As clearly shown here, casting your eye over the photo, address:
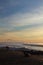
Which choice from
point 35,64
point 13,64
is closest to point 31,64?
point 35,64

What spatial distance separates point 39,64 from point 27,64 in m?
2.14

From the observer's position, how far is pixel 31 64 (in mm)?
23719

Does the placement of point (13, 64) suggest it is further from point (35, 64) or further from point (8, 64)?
point (35, 64)

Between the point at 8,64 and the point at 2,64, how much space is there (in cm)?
100

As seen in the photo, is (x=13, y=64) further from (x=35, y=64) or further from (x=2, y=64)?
(x=35, y=64)

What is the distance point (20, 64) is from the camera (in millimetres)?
23188

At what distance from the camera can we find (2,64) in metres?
22.5

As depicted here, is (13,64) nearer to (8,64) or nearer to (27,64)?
(8,64)

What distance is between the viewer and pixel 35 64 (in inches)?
934

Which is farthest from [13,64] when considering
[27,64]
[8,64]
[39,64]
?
[39,64]

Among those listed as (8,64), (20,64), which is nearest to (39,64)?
(20,64)

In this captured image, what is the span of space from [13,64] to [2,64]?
1.86 metres

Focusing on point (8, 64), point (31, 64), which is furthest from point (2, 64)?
point (31, 64)

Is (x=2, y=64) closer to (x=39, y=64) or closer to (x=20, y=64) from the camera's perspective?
(x=20, y=64)
